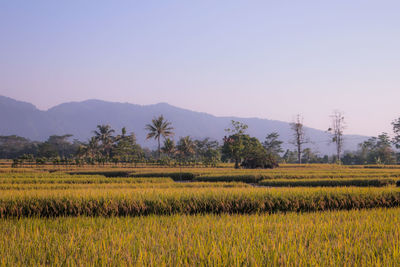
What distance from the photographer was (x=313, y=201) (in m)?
10.8

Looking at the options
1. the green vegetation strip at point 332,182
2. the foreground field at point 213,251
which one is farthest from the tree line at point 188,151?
the foreground field at point 213,251

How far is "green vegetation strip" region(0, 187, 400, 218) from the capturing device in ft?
30.7

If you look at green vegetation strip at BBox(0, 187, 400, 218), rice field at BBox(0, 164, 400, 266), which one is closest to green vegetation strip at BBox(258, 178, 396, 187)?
rice field at BBox(0, 164, 400, 266)

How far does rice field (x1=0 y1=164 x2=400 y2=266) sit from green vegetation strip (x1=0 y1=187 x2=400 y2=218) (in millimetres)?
34

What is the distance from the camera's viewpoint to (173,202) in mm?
9891

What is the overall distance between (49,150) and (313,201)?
255ft

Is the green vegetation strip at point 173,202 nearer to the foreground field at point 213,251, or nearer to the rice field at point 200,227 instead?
the rice field at point 200,227

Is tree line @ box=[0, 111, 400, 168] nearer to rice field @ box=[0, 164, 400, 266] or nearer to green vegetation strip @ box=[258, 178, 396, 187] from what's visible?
green vegetation strip @ box=[258, 178, 396, 187]

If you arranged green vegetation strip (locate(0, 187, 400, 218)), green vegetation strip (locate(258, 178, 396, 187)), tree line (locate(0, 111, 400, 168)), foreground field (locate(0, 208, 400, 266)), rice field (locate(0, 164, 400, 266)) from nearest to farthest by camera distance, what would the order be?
foreground field (locate(0, 208, 400, 266)) < rice field (locate(0, 164, 400, 266)) < green vegetation strip (locate(0, 187, 400, 218)) < green vegetation strip (locate(258, 178, 396, 187)) < tree line (locate(0, 111, 400, 168))

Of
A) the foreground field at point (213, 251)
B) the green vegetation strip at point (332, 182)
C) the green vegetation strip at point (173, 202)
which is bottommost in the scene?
the green vegetation strip at point (332, 182)

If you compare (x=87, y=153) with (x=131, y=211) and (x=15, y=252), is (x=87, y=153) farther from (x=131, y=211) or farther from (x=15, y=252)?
(x=15, y=252)

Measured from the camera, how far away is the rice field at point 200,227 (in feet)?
14.0

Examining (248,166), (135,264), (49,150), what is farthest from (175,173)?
(49,150)

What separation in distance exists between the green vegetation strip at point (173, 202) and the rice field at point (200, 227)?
3 centimetres
